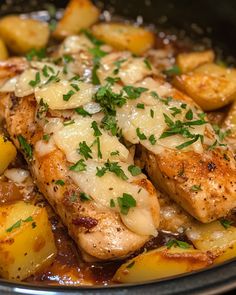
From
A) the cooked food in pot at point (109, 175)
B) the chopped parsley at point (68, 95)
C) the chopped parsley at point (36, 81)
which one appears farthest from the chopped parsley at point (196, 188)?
the chopped parsley at point (36, 81)

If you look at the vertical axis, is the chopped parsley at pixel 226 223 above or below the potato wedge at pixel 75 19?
below

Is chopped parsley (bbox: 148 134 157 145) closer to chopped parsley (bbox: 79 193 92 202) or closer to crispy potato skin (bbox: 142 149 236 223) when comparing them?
crispy potato skin (bbox: 142 149 236 223)

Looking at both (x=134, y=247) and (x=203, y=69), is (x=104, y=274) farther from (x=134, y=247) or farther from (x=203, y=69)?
(x=203, y=69)

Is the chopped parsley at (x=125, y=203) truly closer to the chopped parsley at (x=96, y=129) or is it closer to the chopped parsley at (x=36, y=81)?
the chopped parsley at (x=96, y=129)

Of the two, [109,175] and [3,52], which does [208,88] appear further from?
[3,52]

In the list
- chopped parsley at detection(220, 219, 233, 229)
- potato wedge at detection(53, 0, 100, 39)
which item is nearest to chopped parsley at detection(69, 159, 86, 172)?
chopped parsley at detection(220, 219, 233, 229)

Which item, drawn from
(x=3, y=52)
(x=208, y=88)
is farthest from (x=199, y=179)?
(x=3, y=52)

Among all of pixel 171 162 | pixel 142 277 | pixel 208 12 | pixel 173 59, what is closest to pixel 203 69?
pixel 173 59

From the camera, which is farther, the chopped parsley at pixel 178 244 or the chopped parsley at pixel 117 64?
the chopped parsley at pixel 117 64
